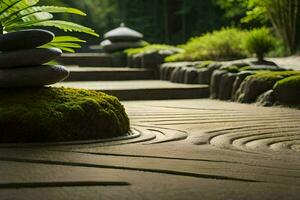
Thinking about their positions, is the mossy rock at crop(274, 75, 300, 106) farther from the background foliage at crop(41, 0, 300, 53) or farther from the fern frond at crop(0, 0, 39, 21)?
the background foliage at crop(41, 0, 300, 53)

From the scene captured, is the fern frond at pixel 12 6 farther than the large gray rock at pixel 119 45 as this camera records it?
No

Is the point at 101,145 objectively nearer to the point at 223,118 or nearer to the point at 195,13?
the point at 223,118

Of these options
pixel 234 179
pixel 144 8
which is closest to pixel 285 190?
pixel 234 179

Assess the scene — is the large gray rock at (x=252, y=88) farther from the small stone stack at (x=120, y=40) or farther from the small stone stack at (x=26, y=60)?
the small stone stack at (x=120, y=40)

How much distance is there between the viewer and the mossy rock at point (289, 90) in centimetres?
827

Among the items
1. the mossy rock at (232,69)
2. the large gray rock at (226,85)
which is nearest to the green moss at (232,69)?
the mossy rock at (232,69)

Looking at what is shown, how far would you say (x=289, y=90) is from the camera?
833cm

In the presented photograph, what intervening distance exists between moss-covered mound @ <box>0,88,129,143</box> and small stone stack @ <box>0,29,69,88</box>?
0.09 metres

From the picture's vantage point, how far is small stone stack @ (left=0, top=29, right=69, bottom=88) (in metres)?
4.87

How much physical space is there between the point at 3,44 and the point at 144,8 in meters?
22.6

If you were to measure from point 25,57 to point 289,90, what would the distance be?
4.68 meters

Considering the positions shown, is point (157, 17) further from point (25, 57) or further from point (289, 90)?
point (25, 57)

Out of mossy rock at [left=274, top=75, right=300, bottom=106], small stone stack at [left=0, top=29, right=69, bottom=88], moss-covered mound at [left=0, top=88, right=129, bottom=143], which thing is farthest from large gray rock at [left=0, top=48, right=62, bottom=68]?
mossy rock at [left=274, top=75, right=300, bottom=106]

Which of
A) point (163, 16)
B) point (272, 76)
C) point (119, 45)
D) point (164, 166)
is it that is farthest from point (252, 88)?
point (163, 16)
